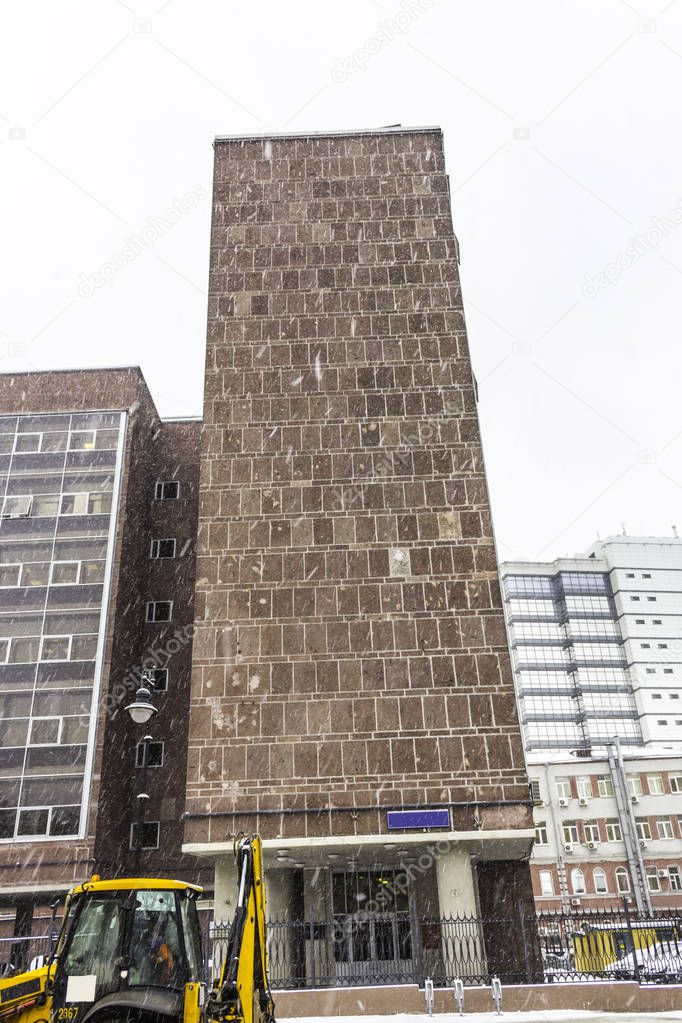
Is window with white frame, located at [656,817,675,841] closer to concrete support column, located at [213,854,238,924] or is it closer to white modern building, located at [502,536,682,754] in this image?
white modern building, located at [502,536,682,754]

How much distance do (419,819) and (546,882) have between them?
47557 millimetres

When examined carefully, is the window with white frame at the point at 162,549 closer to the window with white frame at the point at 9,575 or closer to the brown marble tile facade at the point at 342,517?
the window with white frame at the point at 9,575

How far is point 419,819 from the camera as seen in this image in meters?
18.0

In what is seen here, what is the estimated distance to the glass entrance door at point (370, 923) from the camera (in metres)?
19.9

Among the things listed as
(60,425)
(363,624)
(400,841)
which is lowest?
(400,841)

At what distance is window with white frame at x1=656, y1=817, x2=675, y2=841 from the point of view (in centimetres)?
5747

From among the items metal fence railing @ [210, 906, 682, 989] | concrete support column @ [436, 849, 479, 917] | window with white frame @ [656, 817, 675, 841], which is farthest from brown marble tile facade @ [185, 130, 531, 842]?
window with white frame @ [656, 817, 675, 841]

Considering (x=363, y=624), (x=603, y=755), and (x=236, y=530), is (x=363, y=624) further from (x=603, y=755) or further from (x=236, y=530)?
(x=603, y=755)

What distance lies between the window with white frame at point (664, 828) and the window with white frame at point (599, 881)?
5.00 meters

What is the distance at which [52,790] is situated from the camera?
1118 inches

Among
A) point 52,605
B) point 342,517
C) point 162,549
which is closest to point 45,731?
point 52,605

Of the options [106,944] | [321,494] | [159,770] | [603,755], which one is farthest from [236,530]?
[603,755]

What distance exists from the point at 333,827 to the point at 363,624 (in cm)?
479

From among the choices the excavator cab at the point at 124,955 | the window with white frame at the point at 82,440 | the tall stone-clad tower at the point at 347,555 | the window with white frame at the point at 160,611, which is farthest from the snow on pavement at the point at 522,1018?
the window with white frame at the point at 82,440
